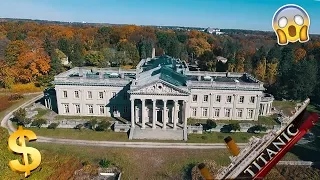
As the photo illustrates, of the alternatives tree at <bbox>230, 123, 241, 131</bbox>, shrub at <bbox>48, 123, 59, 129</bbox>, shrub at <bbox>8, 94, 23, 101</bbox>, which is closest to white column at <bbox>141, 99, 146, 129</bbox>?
tree at <bbox>230, 123, 241, 131</bbox>

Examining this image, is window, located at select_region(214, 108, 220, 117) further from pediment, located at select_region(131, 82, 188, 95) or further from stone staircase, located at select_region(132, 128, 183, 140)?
pediment, located at select_region(131, 82, 188, 95)

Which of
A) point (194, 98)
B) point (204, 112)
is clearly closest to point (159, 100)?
point (194, 98)

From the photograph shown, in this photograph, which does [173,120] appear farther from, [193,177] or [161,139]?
[193,177]

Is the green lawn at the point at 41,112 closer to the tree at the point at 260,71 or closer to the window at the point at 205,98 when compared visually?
the window at the point at 205,98

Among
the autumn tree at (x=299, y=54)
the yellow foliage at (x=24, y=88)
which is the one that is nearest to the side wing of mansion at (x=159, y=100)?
the yellow foliage at (x=24, y=88)

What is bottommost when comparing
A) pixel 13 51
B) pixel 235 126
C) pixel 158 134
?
pixel 158 134

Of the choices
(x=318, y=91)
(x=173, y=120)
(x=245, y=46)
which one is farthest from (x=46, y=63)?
(x=245, y=46)

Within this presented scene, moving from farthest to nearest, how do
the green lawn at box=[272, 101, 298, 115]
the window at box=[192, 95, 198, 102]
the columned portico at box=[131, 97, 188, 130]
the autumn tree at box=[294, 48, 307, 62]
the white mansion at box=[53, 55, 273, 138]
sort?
the autumn tree at box=[294, 48, 307, 62] → the green lawn at box=[272, 101, 298, 115] → the window at box=[192, 95, 198, 102] → the white mansion at box=[53, 55, 273, 138] → the columned portico at box=[131, 97, 188, 130]

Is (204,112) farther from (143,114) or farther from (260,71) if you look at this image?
(260,71)
